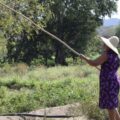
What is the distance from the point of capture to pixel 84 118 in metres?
8.55

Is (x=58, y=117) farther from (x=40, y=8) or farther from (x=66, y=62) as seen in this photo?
(x=66, y=62)

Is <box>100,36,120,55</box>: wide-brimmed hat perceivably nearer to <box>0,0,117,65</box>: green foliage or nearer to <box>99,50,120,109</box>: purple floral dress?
<box>99,50,120,109</box>: purple floral dress

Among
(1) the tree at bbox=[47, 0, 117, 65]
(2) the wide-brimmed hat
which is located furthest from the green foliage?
(2) the wide-brimmed hat

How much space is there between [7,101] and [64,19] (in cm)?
3612

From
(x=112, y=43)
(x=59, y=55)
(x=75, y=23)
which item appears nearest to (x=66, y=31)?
(x=75, y=23)

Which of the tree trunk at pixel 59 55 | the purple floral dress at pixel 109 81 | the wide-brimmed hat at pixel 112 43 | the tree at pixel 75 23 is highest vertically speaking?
the wide-brimmed hat at pixel 112 43

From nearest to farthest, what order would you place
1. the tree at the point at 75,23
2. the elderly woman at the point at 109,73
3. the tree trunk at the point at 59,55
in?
the elderly woman at the point at 109,73 → the tree at the point at 75,23 → the tree trunk at the point at 59,55

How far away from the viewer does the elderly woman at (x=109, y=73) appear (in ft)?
22.7

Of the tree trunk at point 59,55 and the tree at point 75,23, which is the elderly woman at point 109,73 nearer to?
the tree at point 75,23

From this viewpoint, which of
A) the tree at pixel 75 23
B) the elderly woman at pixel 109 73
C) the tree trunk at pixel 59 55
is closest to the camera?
the elderly woman at pixel 109 73

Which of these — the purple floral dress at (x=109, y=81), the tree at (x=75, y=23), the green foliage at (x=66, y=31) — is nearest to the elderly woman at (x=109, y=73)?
the purple floral dress at (x=109, y=81)

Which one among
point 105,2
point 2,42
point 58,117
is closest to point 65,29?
point 105,2

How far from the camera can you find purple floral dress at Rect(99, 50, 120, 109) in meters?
6.96

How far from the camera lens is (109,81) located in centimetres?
704
